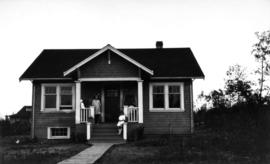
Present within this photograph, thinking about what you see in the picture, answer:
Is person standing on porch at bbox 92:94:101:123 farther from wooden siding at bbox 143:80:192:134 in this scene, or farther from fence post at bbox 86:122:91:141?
wooden siding at bbox 143:80:192:134

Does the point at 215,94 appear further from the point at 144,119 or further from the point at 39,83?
the point at 39,83

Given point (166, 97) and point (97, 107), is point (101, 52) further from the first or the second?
point (166, 97)

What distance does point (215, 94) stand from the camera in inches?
1613

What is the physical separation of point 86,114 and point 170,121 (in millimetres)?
4926

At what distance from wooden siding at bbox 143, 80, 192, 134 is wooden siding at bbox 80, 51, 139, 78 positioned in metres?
2.78

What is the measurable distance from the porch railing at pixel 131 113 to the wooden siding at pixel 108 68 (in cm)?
176

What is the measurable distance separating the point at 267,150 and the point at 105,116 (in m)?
11.1

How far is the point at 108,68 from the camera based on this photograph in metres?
19.8

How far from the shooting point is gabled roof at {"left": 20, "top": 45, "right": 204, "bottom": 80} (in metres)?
21.2

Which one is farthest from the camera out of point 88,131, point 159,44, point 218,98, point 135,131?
point 218,98

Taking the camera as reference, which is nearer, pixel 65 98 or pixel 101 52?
pixel 101 52

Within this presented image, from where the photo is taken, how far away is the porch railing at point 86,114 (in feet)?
63.9

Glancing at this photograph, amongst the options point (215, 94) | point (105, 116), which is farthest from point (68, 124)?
point (215, 94)

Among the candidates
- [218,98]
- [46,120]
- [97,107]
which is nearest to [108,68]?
[97,107]
